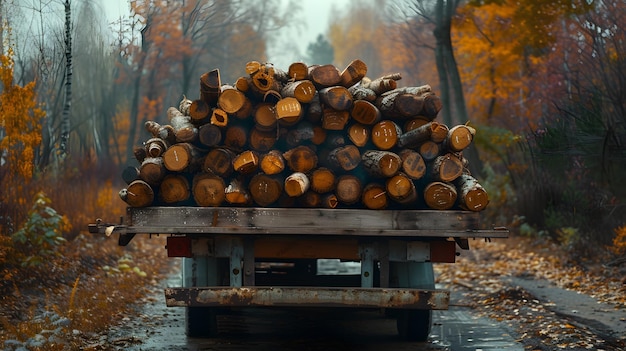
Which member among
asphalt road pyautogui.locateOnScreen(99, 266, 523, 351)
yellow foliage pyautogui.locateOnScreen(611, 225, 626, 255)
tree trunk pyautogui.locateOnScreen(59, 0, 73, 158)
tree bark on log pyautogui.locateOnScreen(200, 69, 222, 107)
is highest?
tree trunk pyautogui.locateOnScreen(59, 0, 73, 158)

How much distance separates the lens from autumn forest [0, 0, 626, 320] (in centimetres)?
1101

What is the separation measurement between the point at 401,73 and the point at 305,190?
10641 millimetres

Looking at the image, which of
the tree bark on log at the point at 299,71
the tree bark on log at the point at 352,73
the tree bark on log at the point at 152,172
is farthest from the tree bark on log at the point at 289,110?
the tree bark on log at the point at 152,172

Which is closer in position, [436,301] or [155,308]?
[436,301]

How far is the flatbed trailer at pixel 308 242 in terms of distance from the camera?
6.76 m

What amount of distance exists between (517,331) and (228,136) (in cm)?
348

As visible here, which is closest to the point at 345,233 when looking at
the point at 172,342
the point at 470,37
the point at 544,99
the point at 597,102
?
the point at 172,342

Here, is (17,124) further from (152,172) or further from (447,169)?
(447,169)

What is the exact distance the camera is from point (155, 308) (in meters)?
10.5

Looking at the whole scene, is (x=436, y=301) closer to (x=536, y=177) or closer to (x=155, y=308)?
(x=155, y=308)

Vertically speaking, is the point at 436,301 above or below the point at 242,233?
below

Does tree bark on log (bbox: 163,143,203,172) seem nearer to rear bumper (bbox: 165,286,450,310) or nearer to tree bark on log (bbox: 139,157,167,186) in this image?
tree bark on log (bbox: 139,157,167,186)

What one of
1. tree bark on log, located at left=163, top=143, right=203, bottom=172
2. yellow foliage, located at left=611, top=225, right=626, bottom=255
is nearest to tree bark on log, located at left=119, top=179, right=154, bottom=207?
tree bark on log, located at left=163, top=143, right=203, bottom=172

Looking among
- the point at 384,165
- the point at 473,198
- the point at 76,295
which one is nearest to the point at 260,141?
the point at 384,165
